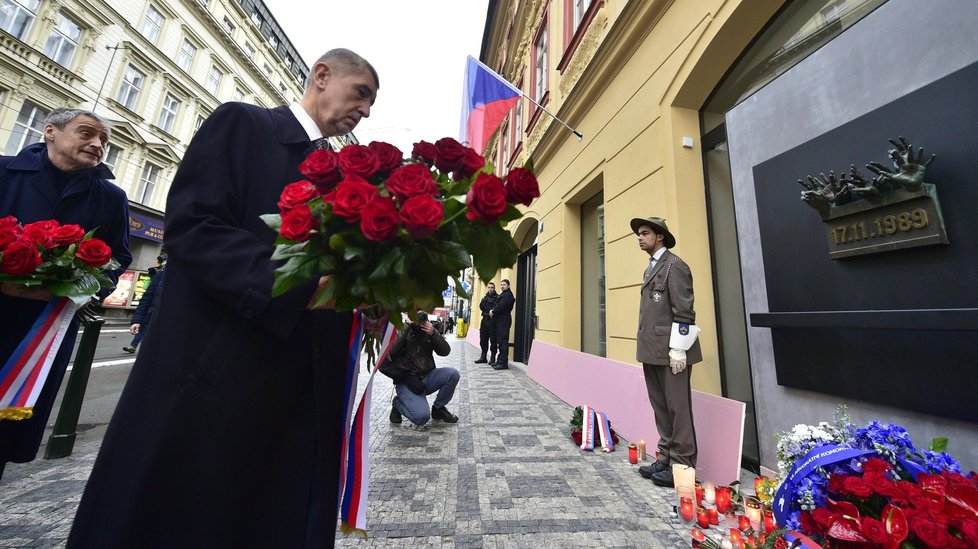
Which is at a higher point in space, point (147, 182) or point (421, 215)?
point (147, 182)

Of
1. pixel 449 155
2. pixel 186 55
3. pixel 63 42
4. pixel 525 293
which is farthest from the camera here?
pixel 186 55

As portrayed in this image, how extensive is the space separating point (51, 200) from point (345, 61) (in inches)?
83.1

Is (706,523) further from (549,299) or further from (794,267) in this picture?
(549,299)

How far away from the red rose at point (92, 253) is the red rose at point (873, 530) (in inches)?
138

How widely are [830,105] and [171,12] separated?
26798mm

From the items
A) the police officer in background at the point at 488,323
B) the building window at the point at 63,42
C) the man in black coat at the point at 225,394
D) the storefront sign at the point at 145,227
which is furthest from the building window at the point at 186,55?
the man in black coat at the point at 225,394

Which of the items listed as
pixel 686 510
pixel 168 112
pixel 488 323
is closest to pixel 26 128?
pixel 168 112

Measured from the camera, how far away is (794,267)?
2689 millimetres

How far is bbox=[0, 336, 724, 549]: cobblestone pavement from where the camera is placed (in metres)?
2.05

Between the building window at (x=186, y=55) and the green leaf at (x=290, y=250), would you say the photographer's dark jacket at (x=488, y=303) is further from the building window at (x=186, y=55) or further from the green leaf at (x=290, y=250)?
the building window at (x=186, y=55)

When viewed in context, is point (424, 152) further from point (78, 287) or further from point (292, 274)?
point (78, 287)

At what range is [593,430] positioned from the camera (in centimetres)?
357

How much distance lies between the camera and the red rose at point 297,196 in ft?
3.06

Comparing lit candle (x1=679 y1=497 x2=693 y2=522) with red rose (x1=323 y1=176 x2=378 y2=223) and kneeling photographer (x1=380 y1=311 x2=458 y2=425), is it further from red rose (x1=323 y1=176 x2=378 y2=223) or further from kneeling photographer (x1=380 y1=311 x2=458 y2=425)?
red rose (x1=323 y1=176 x2=378 y2=223)
